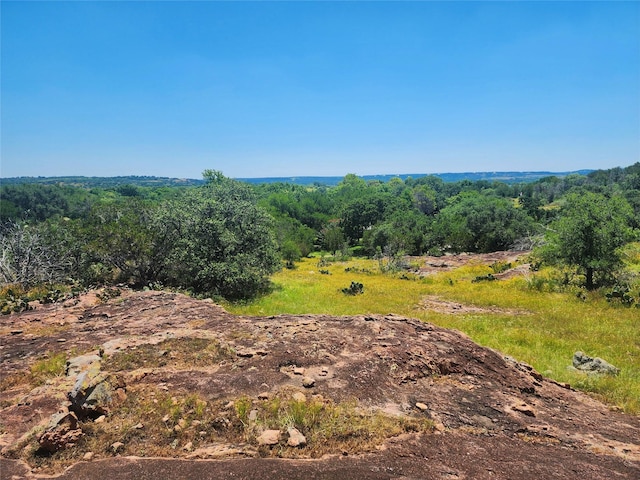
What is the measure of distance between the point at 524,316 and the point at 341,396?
13.6 metres

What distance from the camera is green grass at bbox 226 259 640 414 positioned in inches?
433

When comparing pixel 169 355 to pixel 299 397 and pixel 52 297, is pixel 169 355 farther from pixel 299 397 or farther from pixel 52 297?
pixel 52 297

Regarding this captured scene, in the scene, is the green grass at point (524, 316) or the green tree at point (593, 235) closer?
the green grass at point (524, 316)

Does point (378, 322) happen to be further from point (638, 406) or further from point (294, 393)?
point (638, 406)

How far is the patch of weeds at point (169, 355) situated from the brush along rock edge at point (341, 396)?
7 centimetres

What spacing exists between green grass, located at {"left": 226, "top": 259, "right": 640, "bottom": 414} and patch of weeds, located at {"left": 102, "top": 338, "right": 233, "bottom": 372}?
766 cm

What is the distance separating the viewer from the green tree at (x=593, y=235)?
20391mm

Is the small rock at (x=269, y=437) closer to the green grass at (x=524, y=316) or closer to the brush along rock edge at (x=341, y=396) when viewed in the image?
the brush along rock edge at (x=341, y=396)

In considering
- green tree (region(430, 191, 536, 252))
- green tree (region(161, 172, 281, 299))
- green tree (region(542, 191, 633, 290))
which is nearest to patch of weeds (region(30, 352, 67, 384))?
green tree (region(161, 172, 281, 299))

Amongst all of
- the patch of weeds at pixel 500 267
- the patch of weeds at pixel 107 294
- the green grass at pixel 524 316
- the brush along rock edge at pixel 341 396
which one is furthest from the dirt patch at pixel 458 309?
the patch of weeds at pixel 107 294

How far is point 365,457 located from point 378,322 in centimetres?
596

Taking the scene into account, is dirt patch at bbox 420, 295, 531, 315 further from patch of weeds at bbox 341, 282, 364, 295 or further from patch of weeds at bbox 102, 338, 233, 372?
patch of weeds at bbox 102, 338, 233, 372

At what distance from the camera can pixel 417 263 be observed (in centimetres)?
4012

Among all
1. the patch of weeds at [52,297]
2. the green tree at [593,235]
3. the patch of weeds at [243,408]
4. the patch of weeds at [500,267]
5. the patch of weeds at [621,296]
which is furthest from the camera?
the patch of weeds at [500,267]
